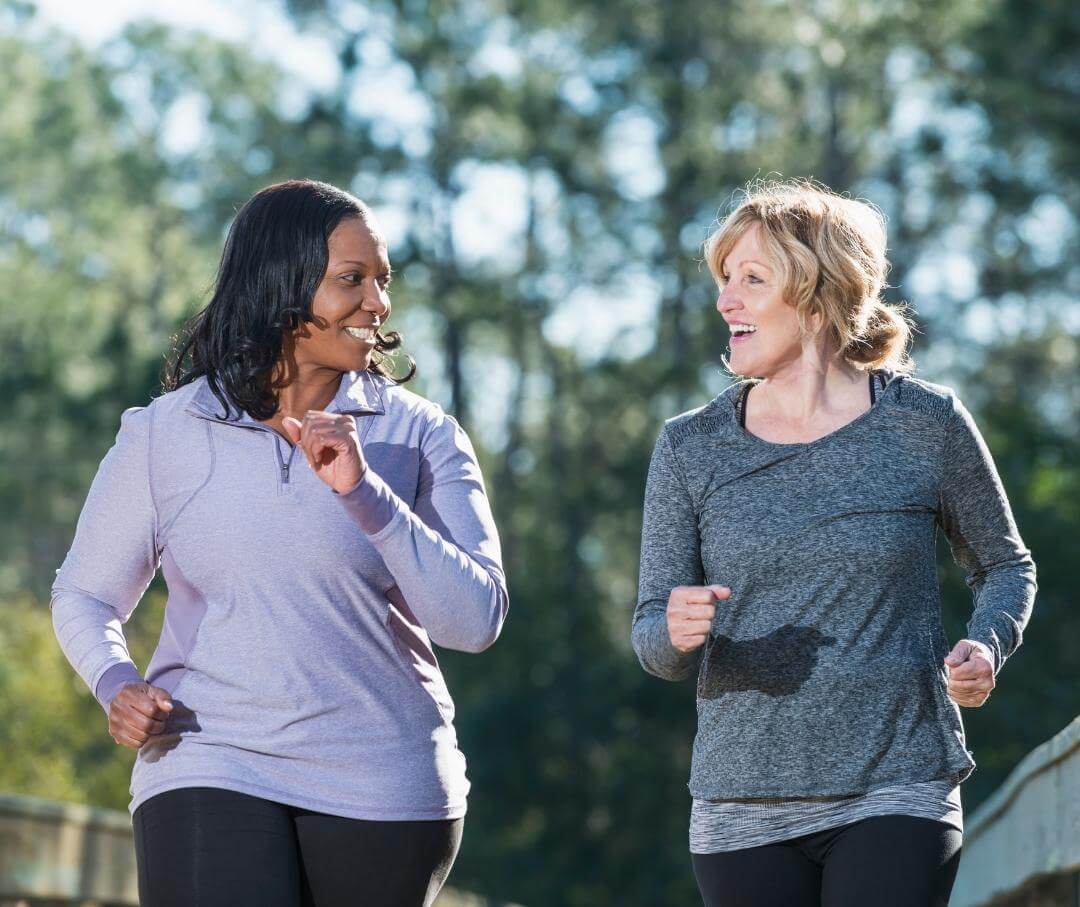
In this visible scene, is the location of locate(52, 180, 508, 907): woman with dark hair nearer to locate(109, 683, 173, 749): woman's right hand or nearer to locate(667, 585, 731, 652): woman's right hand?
locate(109, 683, 173, 749): woman's right hand

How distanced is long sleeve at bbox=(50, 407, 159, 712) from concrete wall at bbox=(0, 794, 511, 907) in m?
1.11

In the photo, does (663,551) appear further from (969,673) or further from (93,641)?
(93,641)

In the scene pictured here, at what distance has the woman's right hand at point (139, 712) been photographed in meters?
3.21

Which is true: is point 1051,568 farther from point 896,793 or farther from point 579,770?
point 896,793

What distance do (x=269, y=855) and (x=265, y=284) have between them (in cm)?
104

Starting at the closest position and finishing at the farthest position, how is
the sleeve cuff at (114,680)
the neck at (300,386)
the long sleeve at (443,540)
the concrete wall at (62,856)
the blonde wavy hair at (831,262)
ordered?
the long sleeve at (443,540) → the sleeve cuff at (114,680) → the neck at (300,386) → the blonde wavy hair at (831,262) → the concrete wall at (62,856)

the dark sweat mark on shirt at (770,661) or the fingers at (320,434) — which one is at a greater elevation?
the fingers at (320,434)

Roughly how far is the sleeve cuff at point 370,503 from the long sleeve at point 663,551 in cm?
57

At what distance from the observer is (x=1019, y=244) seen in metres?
30.7

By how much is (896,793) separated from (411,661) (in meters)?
0.89

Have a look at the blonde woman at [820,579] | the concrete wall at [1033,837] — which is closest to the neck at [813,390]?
the blonde woman at [820,579]

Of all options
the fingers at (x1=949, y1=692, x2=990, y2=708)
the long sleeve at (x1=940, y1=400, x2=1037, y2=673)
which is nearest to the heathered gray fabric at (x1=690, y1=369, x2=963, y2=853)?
the fingers at (x1=949, y1=692, x2=990, y2=708)

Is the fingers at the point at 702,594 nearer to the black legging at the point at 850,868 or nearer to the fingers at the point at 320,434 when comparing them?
the black legging at the point at 850,868

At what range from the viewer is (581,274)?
32594 mm
